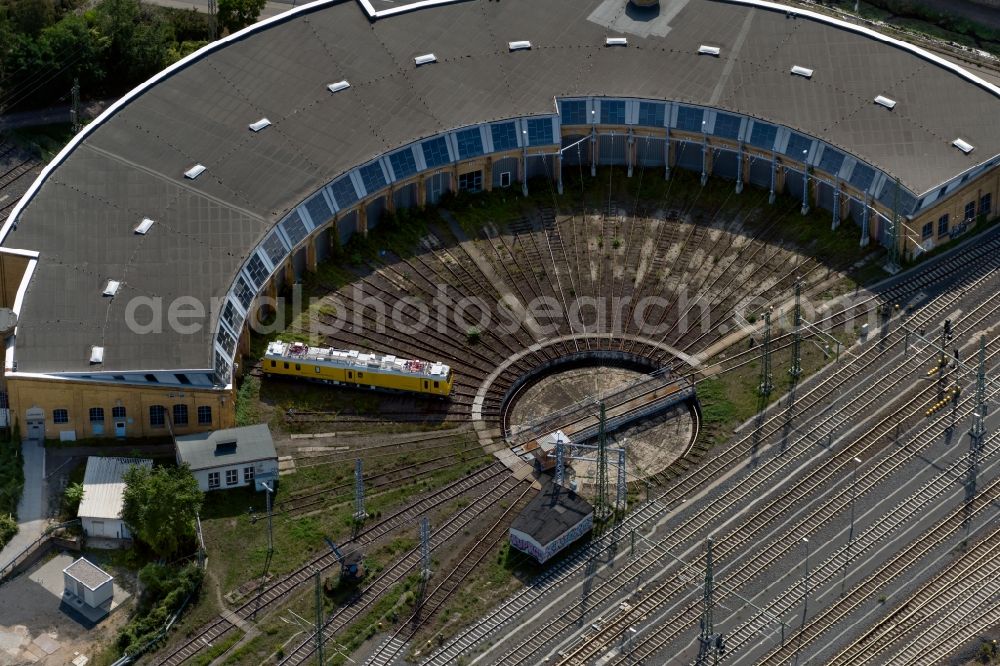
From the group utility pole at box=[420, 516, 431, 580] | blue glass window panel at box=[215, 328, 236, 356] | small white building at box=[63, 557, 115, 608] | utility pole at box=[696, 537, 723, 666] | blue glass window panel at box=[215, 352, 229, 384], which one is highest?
blue glass window panel at box=[215, 328, 236, 356]

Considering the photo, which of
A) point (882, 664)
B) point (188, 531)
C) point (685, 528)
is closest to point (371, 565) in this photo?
point (188, 531)

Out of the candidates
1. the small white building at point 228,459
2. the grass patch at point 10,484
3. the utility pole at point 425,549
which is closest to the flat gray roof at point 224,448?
the small white building at point 228,459

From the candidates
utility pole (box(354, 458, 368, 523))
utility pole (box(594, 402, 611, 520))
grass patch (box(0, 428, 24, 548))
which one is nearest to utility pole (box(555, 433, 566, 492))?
utility pole (box(594, 402, 611, 520))

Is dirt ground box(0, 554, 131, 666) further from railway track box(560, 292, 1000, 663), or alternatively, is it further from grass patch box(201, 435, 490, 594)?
railway track box(560, 292, 1000, 663)

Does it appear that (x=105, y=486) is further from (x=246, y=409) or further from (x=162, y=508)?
(x=246, y=409)

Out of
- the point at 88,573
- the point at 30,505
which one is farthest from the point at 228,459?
the point at 30,505

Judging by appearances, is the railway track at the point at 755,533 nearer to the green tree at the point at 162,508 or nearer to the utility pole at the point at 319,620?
the utility pole at the point at 319,620

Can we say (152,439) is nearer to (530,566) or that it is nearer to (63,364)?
(63,364)
